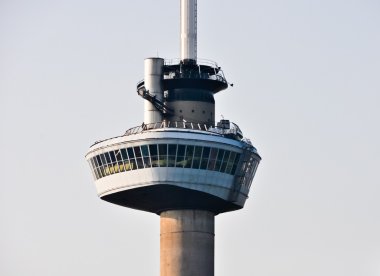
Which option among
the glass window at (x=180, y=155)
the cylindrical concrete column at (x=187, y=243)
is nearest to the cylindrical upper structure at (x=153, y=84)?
the glass window at (x=180, y=155)

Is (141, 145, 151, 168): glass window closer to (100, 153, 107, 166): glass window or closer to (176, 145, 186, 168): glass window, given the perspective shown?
(176, 145, 186, 168): glass window

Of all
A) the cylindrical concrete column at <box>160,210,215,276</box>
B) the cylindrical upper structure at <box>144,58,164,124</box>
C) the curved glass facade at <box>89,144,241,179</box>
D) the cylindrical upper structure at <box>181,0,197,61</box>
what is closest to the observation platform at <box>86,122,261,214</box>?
the curved glass facade at <box>89,144,241,179</box>

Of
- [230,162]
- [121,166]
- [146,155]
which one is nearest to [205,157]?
[230,162]

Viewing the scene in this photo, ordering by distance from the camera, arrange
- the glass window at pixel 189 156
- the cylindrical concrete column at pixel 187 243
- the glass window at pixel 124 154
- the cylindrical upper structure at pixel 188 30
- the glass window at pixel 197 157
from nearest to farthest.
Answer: the glass window at pixel 189 156 < the glass window at pixel 197 157 < the glass window at pixel 124 154 < the cylindrical concrete column at pixel 187 243 < the cylindrical upper structure at pixel 188 30

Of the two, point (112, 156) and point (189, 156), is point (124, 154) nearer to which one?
point (112, 156)

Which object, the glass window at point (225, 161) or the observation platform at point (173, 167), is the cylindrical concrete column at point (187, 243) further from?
the glass window at point (225, 161)

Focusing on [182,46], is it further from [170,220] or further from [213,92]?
[170,220]

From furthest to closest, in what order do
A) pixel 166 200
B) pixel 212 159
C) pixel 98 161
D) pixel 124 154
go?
pixel 98 161 < pixel 166 200 < pixel 124 154 < pixel 212 159
